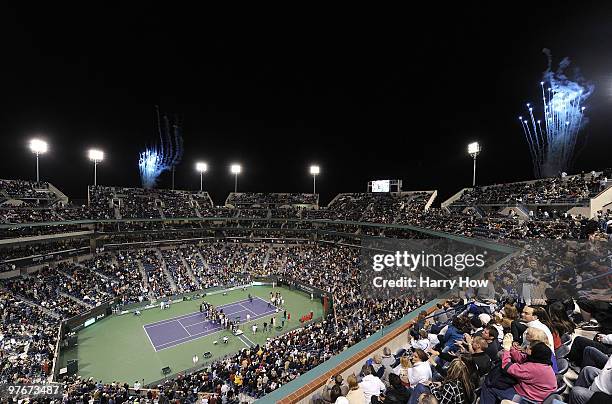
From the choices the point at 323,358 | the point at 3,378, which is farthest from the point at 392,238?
the point at 3,378

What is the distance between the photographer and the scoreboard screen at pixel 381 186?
54.2m

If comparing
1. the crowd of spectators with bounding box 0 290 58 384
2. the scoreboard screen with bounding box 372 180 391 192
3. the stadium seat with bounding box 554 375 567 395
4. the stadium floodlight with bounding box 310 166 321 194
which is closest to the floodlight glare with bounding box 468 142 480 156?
the scoreboard screen with bounding box 372 180 391 192

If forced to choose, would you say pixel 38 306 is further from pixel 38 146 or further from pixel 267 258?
pixel 267 258

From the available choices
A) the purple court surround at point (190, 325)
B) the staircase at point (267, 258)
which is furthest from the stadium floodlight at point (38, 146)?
the staircase at point (267, 258)

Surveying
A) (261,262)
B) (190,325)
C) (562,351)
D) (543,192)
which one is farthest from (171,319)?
(543,192)

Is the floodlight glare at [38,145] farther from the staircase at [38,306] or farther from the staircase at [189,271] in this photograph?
the staircase at [189,271]

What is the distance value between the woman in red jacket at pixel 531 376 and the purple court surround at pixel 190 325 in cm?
2519

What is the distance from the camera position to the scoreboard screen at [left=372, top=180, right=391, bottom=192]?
178 ft

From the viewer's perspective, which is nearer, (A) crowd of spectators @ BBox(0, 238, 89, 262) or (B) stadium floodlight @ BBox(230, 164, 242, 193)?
(A) crowd of spectators @ BBox(0, 238, 89, 262)

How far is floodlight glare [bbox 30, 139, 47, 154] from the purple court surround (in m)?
29.6

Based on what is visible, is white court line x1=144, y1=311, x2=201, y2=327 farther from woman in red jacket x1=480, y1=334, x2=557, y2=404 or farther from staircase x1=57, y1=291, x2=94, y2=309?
woman in red jacket x1=480, y1=334, x2=557, y2=404

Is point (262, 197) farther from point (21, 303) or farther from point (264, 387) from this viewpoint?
point (264, 387)

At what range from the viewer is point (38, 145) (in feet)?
128

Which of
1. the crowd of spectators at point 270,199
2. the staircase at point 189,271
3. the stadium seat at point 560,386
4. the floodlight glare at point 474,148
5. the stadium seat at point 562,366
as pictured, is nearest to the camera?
the stadium seat at point 560,386
